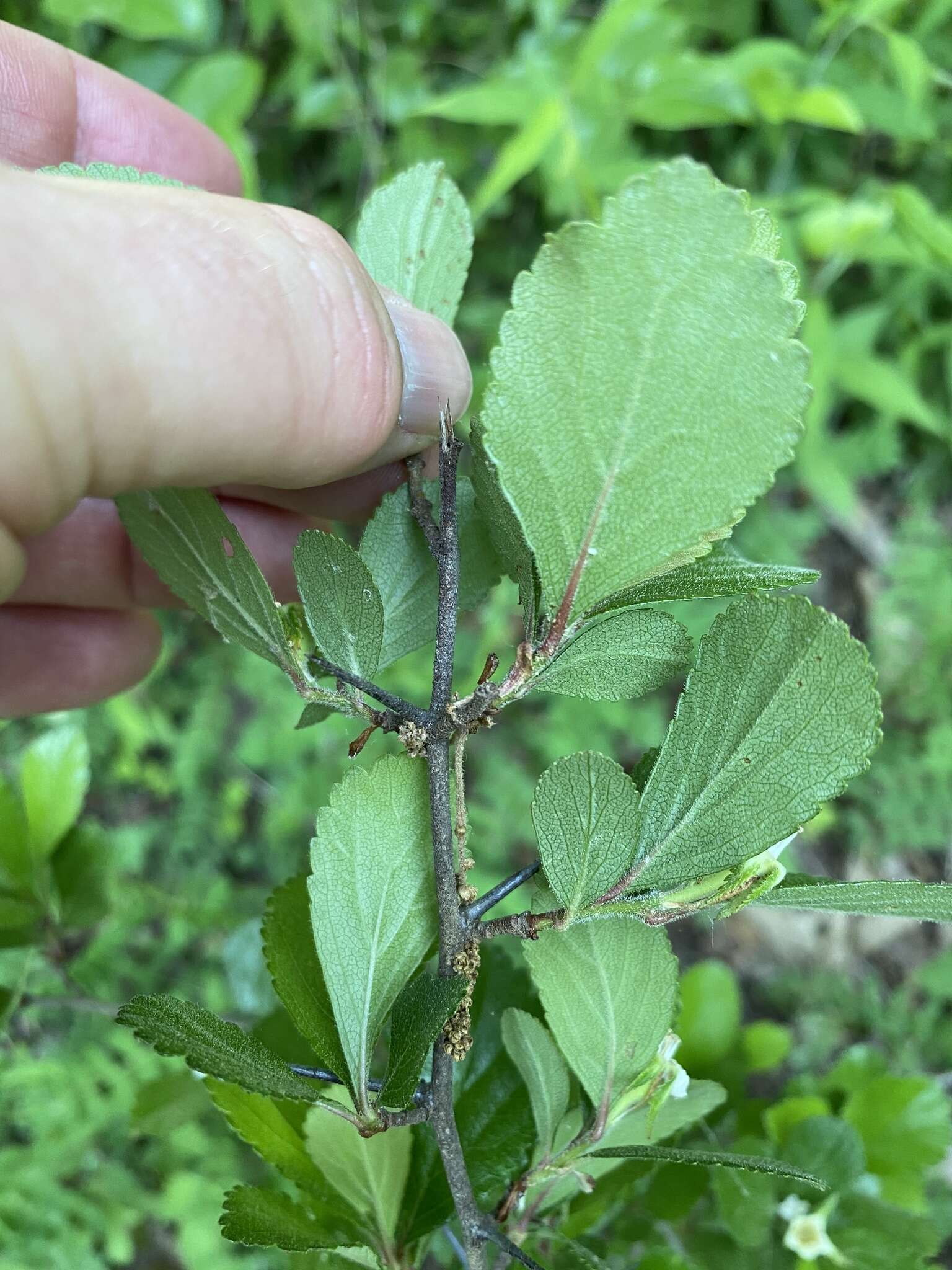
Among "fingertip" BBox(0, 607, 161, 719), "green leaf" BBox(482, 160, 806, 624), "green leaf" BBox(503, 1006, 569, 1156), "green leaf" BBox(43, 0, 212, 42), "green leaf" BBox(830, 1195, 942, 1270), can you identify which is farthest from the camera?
"green leaf" BBox(43, 0, 212, 42)

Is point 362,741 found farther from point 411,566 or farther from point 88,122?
point 88,122

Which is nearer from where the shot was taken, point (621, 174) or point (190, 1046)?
point (190, 1046)

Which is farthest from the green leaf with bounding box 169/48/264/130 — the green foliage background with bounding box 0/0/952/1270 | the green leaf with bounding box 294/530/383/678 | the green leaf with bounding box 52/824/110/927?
the green leaf with bounding box 294/530/383/678

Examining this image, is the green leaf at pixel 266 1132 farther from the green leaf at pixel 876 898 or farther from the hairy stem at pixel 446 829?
the green leaf at pixel 876 898

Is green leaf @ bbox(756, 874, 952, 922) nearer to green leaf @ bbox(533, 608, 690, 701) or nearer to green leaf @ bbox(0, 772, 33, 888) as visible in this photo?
green leaf @ bbox(533, 608, 690, 701)

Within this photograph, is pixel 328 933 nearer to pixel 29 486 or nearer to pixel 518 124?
pixel 29 486

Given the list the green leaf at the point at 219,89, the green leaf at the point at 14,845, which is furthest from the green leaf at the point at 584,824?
the green leaf at the point at 219,89

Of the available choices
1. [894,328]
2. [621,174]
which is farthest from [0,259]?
[894,328]
